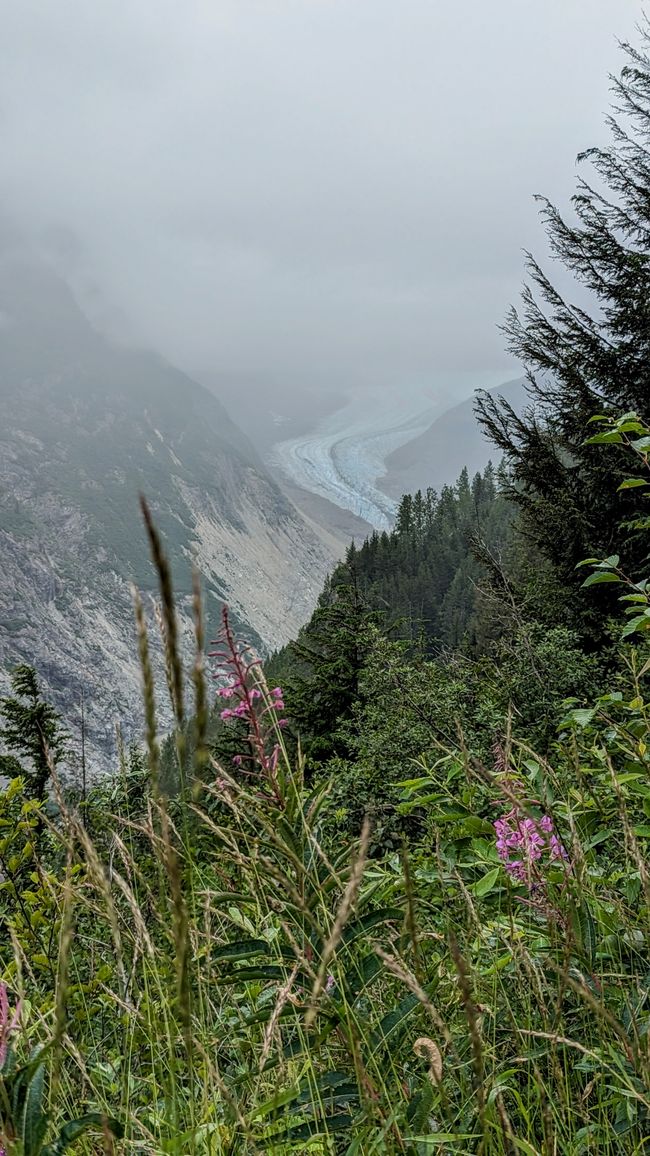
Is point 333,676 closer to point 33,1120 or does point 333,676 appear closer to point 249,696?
point 249,696

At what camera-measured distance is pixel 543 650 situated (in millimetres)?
8477

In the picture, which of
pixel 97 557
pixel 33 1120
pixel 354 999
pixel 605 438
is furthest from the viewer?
pixel 97 557

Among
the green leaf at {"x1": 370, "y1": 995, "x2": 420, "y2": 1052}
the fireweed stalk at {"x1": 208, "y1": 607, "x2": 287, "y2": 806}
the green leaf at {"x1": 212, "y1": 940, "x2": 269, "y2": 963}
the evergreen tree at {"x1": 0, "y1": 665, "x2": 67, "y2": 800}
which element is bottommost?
the green leaf at {"x1": 370, "y1": 995, "x2": 420, "y2": 1052}

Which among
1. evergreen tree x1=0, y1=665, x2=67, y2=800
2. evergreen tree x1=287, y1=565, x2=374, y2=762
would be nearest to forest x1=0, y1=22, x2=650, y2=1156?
evergreen tree x1=0, y1=665, x2=67, y2=800

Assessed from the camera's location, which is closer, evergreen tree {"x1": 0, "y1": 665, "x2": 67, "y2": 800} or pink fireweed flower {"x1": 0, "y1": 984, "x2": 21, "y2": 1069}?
pink fireweed flower {"x1": 0, "y1": 984, "x2": 21, "y2": 1069}

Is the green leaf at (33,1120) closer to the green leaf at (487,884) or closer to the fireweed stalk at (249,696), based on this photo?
the fireweed stalk at (249,696)

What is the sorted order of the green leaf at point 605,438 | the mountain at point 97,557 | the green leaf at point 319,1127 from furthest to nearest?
the mountain at point 97,557
the green leaf at point 605,438
the green leaf at point 319,1127

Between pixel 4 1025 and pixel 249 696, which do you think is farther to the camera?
pixel 249 696

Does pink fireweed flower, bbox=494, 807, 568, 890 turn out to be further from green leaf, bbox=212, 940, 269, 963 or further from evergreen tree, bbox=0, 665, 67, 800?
evergreen tree, bbox=0, 665, 67, 800

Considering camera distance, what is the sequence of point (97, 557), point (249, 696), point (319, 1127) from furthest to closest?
point (97, 557), point (249, 696), point (319, 1127)

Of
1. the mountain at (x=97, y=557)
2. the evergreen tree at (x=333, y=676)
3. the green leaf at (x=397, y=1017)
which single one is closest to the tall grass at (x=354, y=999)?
the green leaf at (x=397, y=1017)

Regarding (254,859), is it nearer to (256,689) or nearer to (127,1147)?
(256,689)

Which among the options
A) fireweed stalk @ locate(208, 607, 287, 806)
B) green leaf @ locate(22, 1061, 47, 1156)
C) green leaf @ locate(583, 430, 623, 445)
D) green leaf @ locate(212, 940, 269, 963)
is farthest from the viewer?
green leaf @ locate(583, 430, 623, 445)

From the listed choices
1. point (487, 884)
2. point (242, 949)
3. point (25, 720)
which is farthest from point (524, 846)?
point (25, 720)
